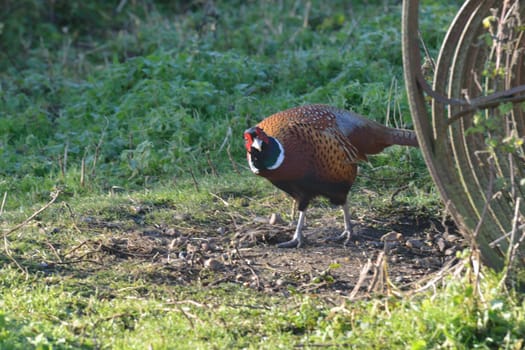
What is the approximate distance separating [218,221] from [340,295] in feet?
5.41

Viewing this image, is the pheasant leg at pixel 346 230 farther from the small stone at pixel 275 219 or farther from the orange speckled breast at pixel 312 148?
the small stone at pixel 275 219

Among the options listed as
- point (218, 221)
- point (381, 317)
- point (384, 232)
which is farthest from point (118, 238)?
point (381, 317)

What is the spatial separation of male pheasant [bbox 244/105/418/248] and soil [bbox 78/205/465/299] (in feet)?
0.68

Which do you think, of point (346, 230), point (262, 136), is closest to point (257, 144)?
point (262, 136)

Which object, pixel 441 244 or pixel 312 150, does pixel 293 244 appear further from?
pixel 441 244

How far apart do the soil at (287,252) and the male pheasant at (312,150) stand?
8.1 inches

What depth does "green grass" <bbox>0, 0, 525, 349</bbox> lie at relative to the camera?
4.51 m

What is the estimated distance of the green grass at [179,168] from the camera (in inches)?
177

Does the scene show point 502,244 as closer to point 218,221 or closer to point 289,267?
point 289,267

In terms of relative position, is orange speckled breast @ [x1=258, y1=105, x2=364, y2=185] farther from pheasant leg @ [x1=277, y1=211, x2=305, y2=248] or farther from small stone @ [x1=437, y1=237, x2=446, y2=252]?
small stone @ [x1=437, y1=237, x2=446, y2=252]

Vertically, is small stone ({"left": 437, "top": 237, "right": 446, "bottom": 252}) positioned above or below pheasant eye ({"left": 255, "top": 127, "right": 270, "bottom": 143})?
below

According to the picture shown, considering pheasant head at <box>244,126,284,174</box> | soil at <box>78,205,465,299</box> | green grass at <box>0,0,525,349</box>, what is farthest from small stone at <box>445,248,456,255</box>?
pheasant head at <box>244,126,284,174</box>

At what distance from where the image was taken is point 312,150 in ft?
20.4

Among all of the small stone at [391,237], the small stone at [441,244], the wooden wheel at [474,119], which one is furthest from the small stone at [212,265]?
the wooden wheel at [474,119]
